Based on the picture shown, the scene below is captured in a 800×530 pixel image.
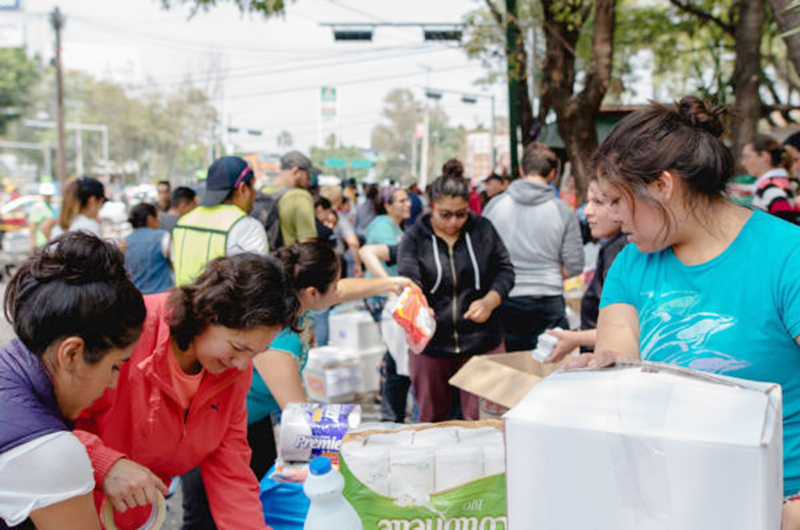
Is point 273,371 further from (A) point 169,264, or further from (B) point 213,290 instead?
(A) point 169,264

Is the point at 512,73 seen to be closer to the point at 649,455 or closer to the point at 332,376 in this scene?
the point at 332,376

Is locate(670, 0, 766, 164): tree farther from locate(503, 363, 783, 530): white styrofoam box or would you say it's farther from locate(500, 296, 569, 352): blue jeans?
locate(503, 363, 783, 530): white styrofoam box

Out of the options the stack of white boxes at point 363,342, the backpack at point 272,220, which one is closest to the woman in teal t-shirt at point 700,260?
the backpack at point 272,220

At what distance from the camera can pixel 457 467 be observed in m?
1.59

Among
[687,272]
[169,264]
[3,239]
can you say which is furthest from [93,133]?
[687,272]

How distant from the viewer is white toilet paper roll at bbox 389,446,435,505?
1578 millimetres

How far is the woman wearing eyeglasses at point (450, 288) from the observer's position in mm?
3350

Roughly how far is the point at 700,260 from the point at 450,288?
206cm

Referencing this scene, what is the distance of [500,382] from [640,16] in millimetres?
14682

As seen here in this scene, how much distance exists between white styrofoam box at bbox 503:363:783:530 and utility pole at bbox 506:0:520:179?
27.5 feet

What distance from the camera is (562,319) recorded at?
4.05 metres

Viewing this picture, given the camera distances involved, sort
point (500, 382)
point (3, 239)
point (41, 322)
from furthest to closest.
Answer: point (3, 239), point (500, 382), point (41, 322)

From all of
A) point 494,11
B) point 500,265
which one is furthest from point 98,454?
point 494,11

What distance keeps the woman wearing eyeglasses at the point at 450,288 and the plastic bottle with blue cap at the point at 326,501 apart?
1.98 m
